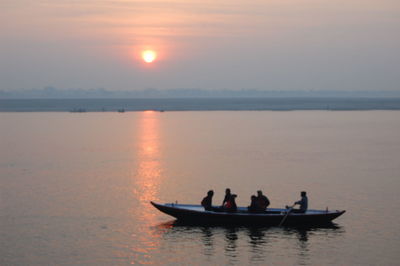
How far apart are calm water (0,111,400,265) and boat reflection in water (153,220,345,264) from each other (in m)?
0.04

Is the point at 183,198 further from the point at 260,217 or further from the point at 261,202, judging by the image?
the point at 260,217

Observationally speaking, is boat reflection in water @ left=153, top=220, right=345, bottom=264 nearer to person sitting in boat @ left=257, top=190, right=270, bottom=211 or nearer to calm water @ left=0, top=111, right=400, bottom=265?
calm water @ left=0, top=111, right=400, bottom=265

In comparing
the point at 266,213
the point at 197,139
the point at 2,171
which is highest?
the point at 197,139

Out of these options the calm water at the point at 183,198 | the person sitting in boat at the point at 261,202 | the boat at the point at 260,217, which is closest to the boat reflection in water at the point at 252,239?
the calm water at the point at 183,198

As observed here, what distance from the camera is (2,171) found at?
158 feet

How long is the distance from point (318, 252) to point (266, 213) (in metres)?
4.42

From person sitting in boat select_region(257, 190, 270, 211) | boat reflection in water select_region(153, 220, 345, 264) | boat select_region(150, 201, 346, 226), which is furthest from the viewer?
person sitting in boat select_region(257, 190, 270, 211)

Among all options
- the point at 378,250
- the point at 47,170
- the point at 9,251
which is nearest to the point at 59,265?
the point at 9,251

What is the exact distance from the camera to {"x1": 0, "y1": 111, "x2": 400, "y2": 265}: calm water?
25.5 metres

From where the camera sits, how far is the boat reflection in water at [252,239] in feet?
82.6

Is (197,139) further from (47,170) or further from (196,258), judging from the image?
(196,258)

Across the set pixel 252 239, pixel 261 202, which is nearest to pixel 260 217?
pixel 261 202

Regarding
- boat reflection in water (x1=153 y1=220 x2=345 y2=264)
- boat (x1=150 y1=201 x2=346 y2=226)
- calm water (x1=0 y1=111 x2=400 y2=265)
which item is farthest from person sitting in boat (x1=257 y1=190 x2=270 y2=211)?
calm water (x1=0 y1=111 x2=400 y2=265)

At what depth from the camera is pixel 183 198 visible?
120 ft
